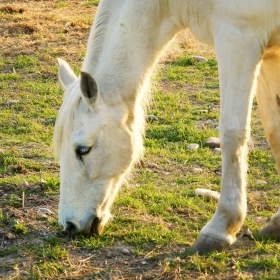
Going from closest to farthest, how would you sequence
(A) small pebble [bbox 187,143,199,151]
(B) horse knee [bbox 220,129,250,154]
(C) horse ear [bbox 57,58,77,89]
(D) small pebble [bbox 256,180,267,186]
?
(B) horse knee [bbox 220,129,250,154] < (C) horse ear [bbox 57,58,77,89] < (D) small pebble [bbox 256,180,267,186] < (A) small pebble [bbox 187,143,199,151]

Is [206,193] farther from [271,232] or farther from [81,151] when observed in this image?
[81,151]

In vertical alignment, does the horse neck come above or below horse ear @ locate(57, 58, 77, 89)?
above

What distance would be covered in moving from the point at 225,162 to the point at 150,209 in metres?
0.98

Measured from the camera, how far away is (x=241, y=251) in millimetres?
4551

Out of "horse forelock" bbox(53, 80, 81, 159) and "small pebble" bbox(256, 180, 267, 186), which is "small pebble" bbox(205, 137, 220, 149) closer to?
"small pebble" bbox(256, 180, 267, 186)

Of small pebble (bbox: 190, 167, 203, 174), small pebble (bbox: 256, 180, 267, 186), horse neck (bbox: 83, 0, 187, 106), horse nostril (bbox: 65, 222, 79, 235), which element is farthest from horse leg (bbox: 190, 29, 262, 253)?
small pebble (bbox: 190, 167, 203, 174)

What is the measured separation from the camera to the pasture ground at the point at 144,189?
4332 mm

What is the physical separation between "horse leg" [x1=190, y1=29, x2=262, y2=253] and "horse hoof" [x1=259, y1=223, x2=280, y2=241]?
1.14ft

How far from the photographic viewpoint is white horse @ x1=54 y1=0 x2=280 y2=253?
4383mm

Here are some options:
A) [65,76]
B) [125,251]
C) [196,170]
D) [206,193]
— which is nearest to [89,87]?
[65,76]

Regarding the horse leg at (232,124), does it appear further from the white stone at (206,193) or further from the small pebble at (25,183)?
the small pebble at (25,183)

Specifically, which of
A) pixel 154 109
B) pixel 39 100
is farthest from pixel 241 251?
pixel 39 100

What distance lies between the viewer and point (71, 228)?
461 cm

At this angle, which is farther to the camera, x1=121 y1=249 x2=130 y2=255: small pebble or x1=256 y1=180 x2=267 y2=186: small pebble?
x1=256 y1=180 x2=267 y2=186: small pebble
